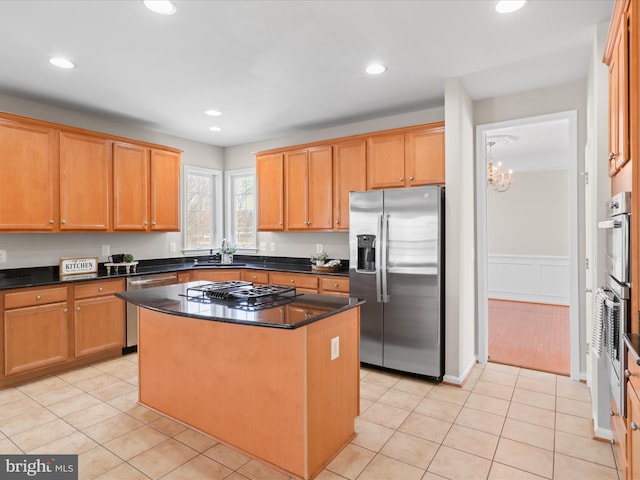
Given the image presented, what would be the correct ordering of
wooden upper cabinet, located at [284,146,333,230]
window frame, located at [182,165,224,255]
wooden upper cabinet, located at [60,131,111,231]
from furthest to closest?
window frame, located at [182,165,224,255] < wooden upper cabinet, located at [284,146,333,230] < wooden upper cabinet, located at [60,131,111,231]

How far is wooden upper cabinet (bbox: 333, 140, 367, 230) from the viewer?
4.28 m

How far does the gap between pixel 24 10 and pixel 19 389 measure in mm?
3030

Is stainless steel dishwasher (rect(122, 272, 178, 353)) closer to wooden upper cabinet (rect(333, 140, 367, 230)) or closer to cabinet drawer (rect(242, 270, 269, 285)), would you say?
cabinet drawer (rect(242, 270, 269, 285))

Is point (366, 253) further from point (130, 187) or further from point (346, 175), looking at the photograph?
point (130, 187)

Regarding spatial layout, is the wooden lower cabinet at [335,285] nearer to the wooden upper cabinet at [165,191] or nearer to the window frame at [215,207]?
the wooden upper cabinet at [165,191]

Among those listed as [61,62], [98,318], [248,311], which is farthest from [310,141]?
[248,311]

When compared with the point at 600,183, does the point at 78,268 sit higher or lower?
lower

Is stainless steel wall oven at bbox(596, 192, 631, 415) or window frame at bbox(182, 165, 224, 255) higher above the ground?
window frame at bbox(182, 165, 224, 255)

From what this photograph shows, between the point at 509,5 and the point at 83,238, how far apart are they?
4600 mm

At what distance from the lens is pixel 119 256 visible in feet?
14.9

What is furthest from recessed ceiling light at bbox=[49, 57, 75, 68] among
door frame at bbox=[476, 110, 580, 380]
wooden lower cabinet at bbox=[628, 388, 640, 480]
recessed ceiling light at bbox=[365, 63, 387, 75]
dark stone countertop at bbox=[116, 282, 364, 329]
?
wooden lower cabinet at bbox=[628, 388, 640, 480]

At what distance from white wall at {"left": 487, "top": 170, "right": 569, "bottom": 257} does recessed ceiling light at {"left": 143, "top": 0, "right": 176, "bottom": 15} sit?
7.04m

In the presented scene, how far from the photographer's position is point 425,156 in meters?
3.82

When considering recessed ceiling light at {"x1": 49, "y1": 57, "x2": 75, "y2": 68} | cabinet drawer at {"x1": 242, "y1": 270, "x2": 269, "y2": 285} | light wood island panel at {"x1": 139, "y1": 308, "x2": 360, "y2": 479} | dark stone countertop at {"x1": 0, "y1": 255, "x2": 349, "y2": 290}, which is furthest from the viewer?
cabinet drawer at {"x1": 242, "y1": 270, "x2": 269, "y2": 285}
